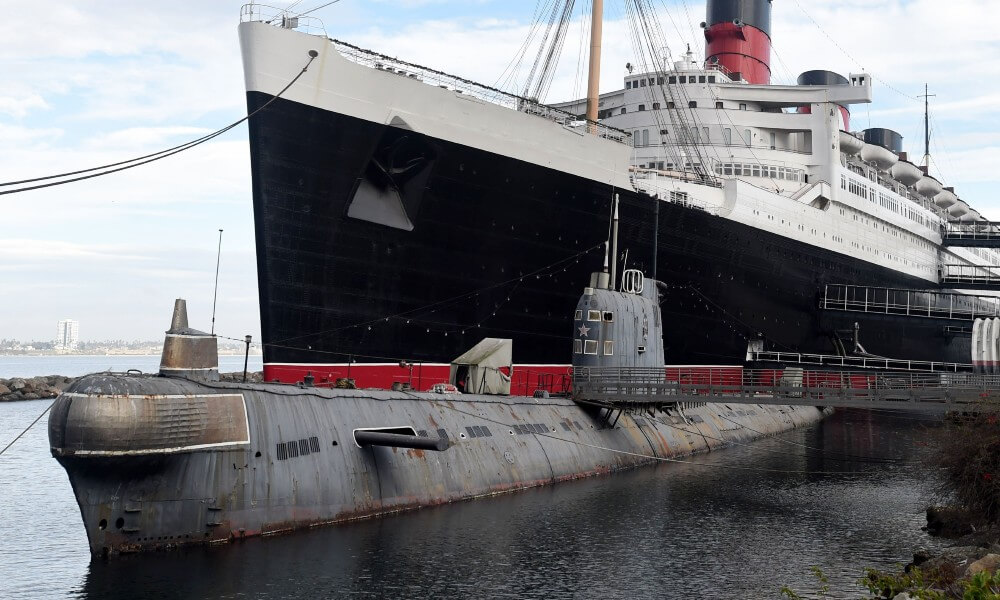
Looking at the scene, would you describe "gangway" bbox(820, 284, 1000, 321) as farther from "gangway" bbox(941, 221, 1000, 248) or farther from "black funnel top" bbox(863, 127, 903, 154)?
"black funnel top" bbox(863, 127, 903, 154)

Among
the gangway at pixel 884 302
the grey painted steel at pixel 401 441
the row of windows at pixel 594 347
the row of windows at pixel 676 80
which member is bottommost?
the grey painted steel at pixel 401 441

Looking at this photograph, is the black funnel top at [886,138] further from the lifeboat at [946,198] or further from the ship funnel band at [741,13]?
the ship funnel band at [741,13]

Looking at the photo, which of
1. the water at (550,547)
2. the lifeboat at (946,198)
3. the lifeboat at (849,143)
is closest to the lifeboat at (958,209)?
the lifeboat at (946,198)

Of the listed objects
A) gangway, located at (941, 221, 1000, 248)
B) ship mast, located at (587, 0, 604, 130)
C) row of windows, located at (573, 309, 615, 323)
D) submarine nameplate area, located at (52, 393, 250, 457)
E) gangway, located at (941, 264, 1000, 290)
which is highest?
ship mast, located at (587, 0, 604, 130)

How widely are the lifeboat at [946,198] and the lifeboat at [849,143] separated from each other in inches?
736

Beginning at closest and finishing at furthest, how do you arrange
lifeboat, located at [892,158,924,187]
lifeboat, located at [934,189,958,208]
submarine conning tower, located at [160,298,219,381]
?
submarine conning tower, located at [160,298,219,381]
lifeboat, located at [892,158,924,187]
lifeboat, located at [934,189,958,208]

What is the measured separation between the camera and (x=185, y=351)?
675 inches

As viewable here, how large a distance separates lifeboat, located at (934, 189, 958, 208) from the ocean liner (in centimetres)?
1949

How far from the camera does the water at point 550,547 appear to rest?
48.0 feet

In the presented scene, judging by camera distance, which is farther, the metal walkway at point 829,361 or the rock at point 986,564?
the metal walkway at point 829,361

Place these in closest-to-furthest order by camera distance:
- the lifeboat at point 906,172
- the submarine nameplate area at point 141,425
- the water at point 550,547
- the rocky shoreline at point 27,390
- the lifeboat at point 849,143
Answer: the water at point 550,547, the submarine nameplate area at point 141,425, the lifeboat at point 849,143, the lifeboat at point 906,172, the rocky shoreline at point 27,390

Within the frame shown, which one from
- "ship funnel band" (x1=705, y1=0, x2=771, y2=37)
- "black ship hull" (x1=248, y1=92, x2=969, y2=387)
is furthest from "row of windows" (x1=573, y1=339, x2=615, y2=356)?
"ship funnel band" (x1=705, y1=0, x2=771, y2=37)

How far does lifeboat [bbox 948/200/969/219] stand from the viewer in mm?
65312

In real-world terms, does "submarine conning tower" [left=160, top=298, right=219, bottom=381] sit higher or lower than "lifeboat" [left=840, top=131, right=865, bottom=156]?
lower
